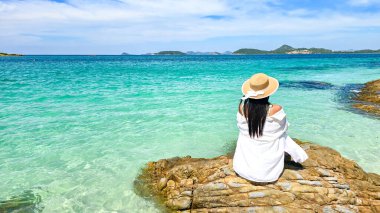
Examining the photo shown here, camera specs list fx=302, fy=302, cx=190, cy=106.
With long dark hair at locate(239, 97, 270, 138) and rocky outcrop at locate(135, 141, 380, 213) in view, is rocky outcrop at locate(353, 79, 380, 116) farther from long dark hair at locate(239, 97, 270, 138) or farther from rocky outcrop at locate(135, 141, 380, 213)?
long dark hair at locate(239, 97, 270, 138)

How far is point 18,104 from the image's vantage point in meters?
18.0

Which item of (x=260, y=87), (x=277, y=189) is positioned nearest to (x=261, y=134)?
(x=260, y=87)

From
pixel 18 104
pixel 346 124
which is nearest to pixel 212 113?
pixel 346 124

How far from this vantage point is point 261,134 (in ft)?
17.9

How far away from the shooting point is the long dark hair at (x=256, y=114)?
5.36 m

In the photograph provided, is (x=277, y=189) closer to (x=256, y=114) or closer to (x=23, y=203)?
(x=256, y=114)

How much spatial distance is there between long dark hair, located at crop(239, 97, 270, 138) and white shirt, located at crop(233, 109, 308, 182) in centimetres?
9

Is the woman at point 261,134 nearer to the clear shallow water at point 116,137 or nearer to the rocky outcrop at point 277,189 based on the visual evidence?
the rocky outcrop at point 277,189

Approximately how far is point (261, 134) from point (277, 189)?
3.81 ft

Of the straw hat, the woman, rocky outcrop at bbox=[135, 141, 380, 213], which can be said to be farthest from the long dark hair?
rocky outcrop at bbox=[135, 141, 380, 213]

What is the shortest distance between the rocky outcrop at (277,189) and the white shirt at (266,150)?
0.28 m

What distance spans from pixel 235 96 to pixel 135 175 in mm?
14606

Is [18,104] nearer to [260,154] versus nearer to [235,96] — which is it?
[235,96]

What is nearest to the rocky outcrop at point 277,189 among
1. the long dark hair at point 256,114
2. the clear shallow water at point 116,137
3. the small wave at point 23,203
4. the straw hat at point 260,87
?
the clear shallow water at point 116,137
